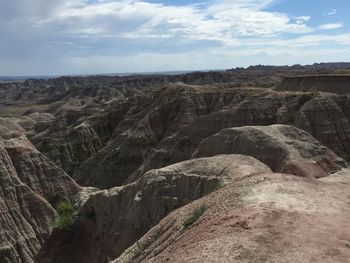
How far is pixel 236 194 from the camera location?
23.0 meters

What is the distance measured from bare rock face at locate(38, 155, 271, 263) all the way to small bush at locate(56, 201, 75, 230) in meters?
0.61

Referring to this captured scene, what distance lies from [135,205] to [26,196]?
15348mm

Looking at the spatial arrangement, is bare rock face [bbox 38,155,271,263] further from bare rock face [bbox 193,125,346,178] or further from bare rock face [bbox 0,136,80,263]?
bare rock face [bbox 193,125,346,178]

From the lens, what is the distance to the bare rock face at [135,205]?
116 ft

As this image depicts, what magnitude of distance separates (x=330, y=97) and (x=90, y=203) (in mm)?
46848

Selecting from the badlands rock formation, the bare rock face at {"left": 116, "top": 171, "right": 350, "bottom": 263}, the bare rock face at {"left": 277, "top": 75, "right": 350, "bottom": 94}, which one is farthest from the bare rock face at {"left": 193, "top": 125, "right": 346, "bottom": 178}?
the bare rock face at {"left": 277, "top": 75, "right": 350, "bottom": 94}

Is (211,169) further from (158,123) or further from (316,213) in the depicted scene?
(158,123)

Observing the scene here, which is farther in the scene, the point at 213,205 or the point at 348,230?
the point at 213,205

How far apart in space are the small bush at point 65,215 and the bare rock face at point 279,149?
14787mm

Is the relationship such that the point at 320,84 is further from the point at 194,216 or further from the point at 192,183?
the point at 194,216

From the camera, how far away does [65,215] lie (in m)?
46.1

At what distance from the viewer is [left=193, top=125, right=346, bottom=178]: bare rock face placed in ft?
152

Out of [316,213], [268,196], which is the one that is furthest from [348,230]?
[268,196]

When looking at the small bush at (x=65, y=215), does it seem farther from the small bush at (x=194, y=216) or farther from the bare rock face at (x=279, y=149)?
the small bush at (x=194, y=216)
